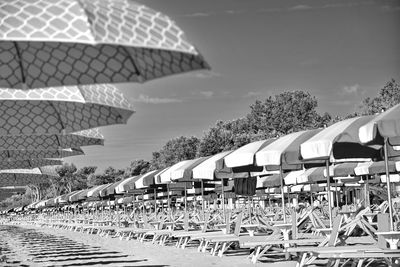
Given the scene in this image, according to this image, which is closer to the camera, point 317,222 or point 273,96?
point 317,222

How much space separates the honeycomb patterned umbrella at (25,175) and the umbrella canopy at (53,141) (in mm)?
8204

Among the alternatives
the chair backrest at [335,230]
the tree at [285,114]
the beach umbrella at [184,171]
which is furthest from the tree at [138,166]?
the chair backrest at [335,230]

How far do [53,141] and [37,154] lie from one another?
10.5 ft

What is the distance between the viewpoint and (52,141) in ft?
41.0

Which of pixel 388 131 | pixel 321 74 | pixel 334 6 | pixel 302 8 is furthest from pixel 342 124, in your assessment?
pixel 321 74

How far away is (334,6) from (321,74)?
12.2 m

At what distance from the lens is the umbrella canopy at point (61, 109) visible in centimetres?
814

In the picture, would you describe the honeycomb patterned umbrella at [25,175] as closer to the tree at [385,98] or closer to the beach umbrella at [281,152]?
the beach umbrella at [281,152]

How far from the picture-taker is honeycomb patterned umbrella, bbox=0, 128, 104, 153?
1173 centimetres

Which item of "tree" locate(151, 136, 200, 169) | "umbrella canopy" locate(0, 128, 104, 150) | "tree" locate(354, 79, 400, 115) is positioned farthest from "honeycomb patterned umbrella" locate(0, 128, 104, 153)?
"tree" locate(151, 136, 200, 169)

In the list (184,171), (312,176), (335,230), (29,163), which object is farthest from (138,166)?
(335,230)

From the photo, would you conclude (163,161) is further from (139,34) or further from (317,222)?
(139,34)

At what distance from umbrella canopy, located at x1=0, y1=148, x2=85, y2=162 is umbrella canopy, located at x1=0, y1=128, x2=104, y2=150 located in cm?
192

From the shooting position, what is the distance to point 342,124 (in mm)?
9148
